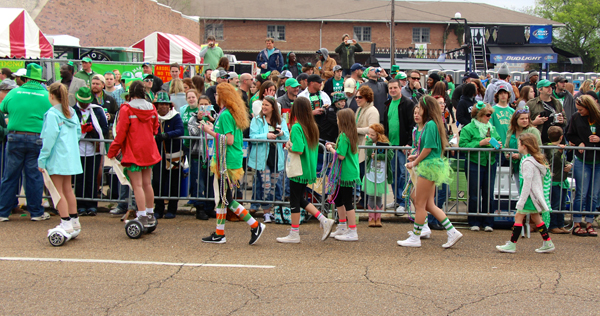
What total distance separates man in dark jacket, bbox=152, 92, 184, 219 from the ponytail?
4.98ft

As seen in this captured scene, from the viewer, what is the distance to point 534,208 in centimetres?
700

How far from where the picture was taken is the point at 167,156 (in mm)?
8797

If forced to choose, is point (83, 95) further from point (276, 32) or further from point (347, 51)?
point (276, 32)

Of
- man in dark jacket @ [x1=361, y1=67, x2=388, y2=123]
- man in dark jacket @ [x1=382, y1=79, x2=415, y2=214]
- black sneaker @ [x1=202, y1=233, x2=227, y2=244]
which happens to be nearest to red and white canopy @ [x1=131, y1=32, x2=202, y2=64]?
man in dark jacket @ [x1=361, y1=67, x2=388, y2=123]

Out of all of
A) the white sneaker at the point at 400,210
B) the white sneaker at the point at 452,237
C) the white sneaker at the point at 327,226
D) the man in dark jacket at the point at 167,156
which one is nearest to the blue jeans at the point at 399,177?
the white sneaker at the point at 400,210

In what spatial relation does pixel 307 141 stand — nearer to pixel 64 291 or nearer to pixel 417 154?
pixel 417 154

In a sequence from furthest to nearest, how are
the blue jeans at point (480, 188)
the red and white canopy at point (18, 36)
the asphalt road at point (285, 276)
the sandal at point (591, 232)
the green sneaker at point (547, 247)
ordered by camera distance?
the red and white canopy at point (18, 36) → the blue jeans at point (480, 188) → the sandal at point (591, 232) → the green sneaker at point (547, 247) → the asphalt road at point (285, 276)

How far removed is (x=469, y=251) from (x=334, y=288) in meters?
2.53

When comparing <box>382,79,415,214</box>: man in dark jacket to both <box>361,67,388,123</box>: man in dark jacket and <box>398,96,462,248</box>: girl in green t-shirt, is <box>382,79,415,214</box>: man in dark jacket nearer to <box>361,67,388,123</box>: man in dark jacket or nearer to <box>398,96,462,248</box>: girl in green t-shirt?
<box>361,67,388,123</box>: man in dark jacket

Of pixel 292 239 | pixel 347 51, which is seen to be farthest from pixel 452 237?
pixel 347 51

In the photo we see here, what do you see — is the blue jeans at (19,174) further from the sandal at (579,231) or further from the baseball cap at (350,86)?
the sandal at (579,231)

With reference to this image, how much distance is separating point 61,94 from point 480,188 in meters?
6.27

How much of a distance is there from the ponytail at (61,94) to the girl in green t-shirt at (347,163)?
11.6ft

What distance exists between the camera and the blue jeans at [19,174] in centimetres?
823
